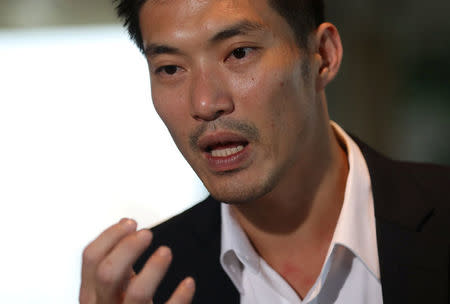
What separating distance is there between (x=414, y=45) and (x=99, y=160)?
2.42 meters

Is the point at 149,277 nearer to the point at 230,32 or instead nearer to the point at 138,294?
the point at 138,294

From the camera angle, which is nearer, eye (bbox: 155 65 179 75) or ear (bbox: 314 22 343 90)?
eye (bbox: 155 65 179 75)

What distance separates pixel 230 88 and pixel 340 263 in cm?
58

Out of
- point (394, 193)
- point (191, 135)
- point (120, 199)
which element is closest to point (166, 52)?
point (191, 135)

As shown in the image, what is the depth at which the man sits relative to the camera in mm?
1382

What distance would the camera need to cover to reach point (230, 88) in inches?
54.8

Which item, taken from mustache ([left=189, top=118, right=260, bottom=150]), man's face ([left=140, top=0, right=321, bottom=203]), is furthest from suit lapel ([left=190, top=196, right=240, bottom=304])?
mustache ([left=189, top=118, right=260, bottom=150])

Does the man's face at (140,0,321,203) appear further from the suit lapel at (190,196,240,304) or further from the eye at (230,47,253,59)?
the suit lapel at (190,196,240,304)

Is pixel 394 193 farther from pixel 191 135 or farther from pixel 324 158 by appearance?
pixel 191 135

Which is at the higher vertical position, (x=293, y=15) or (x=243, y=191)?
(x=293, y=15)

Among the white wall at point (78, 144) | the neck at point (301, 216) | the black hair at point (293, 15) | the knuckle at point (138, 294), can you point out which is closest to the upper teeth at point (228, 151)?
the neck at point (301, 216)

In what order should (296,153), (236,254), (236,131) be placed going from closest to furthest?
(236,131), (296,153), (236,254)

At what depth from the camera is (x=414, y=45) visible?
3.91 metres

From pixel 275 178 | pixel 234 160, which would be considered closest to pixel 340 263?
pixel 275 178
